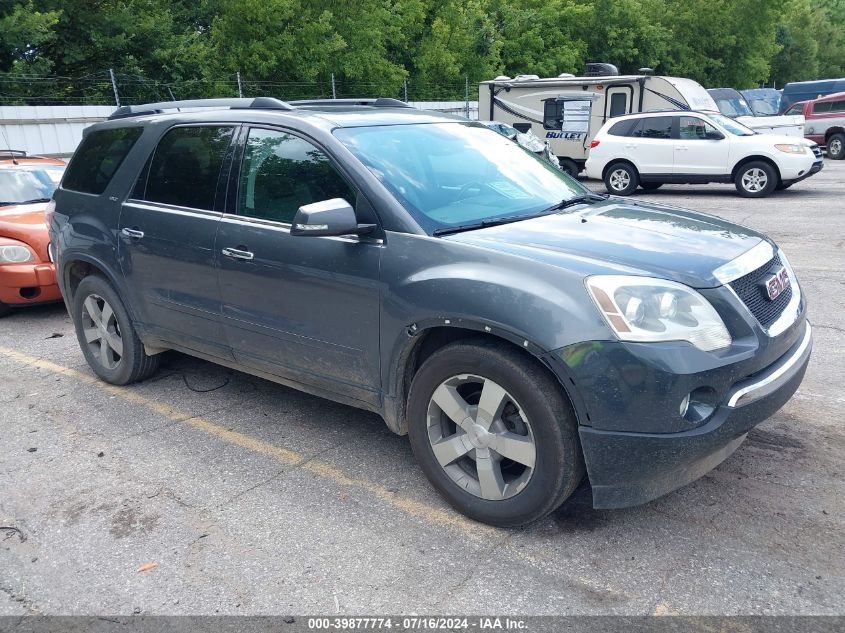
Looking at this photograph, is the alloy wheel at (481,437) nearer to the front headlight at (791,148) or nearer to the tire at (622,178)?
the front headlight at (791,148)

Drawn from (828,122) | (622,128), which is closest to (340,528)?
(622,128)

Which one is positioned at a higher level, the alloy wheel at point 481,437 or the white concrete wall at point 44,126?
the white concrete wall at point 44,126

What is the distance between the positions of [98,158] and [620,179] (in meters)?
12.8

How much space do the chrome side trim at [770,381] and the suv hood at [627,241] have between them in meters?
0.44

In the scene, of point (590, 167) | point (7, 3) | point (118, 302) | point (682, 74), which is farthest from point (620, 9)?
point (118, 302)

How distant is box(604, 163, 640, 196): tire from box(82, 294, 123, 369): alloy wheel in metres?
12.5

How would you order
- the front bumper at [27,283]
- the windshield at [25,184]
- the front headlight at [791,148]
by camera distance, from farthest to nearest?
the front headlight at [791,148] → the windshield at [25,184] → the front bumper at [27,283]

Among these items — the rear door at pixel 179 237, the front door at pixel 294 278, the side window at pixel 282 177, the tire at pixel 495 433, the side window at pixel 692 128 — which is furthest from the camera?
the side window at pixel 692 128

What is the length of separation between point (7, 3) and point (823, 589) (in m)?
20.9

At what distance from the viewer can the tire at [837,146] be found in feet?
73.0

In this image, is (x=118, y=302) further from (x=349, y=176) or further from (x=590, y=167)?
(x=590, y=167)

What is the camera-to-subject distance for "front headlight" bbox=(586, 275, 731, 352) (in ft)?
9.00

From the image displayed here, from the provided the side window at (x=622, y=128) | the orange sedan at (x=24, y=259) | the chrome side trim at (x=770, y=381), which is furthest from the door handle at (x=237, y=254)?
the side window at (x=622, y=128)

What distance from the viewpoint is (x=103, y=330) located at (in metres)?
5.08
